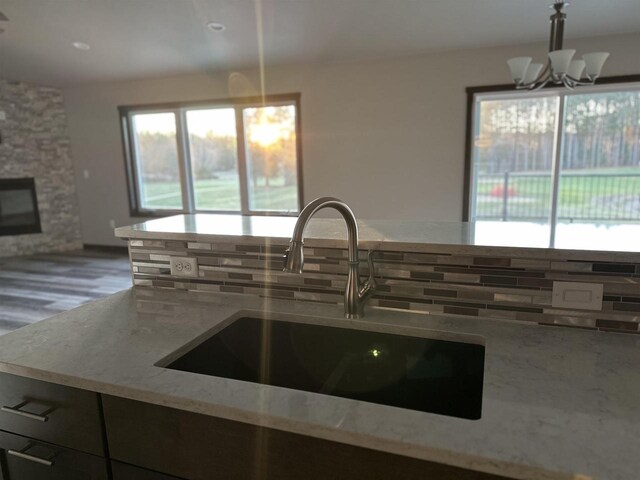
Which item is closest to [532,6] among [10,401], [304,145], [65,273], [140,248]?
[304,145]

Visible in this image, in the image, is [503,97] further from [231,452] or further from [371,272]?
[231,452]

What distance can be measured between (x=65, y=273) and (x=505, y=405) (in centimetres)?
588

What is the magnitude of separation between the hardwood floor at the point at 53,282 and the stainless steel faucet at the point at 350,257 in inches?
143

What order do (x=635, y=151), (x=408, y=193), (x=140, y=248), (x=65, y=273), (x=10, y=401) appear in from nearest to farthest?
(x=10, y=401) → (x=140, y=248) → (x=635, y=151) → (x=408, y=193) → (x=65, y=273)

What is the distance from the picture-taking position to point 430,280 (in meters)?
Result: 1.24

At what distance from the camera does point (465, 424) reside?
29.4 inches

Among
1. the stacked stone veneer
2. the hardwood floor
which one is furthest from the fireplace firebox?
the hardwood floor

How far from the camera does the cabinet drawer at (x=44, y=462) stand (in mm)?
999

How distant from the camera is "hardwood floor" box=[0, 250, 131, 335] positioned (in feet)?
13.5

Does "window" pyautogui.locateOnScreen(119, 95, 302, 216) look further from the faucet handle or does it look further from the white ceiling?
the faucet handle

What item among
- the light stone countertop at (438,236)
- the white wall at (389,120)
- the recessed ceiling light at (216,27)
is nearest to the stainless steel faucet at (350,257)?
the light stone countertop at (438,236)

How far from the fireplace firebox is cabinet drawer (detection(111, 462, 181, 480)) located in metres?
6.59

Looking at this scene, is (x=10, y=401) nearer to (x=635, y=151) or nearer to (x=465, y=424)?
(x=465, y=424)

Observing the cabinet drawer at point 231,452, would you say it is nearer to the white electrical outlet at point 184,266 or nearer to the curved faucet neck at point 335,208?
the curved faucet neck at point 335,208
